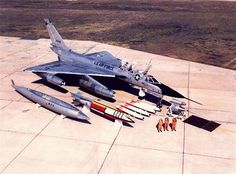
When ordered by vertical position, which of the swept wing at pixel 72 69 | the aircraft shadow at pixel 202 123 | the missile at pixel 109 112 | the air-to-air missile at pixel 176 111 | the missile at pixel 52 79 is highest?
the swept wing at pixel 72 69

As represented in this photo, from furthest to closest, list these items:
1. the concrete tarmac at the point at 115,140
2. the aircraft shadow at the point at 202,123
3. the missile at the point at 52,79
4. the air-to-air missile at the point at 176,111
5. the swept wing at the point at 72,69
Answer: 1. the missile at the point at 52,79
2. the swept wing at the point at 72,69
3. the air-to-air missile at the point at 176,111
4. the aircraft shadow at the point at 202,123
5. the concrete tarmac at the point at 115,140

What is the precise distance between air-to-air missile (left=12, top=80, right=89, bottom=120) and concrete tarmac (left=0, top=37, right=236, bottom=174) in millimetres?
391

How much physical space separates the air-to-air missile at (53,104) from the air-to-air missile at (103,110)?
1.23m

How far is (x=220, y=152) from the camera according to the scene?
56.6ft

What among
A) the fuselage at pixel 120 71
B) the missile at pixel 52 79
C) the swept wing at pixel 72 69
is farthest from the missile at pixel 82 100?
the fuselage at pixel 120 71

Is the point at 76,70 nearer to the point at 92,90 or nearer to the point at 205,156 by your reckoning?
the point at 92,90

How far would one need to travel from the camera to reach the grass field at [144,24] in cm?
3722

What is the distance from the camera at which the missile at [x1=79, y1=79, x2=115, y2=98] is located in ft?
74.2

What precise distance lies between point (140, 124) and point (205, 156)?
178 inches

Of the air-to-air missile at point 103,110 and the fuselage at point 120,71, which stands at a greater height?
the fuselage at point 120,71

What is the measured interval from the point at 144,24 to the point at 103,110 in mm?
30585

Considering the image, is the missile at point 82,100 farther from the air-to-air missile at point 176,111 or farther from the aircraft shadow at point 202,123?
the aircraft shadow at point 202,123

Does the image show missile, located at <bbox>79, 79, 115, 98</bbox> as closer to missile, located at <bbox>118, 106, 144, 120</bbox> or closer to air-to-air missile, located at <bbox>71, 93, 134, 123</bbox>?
air-to-air missile, located at <bbox>71, 93, 134, 123</bbox>

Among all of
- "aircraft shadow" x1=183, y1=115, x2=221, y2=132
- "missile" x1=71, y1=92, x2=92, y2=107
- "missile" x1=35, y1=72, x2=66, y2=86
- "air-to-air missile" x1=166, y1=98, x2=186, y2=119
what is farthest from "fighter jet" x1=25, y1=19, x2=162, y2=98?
"aircraft shadow" x1=183, y1=115, x2=221, y2=132
